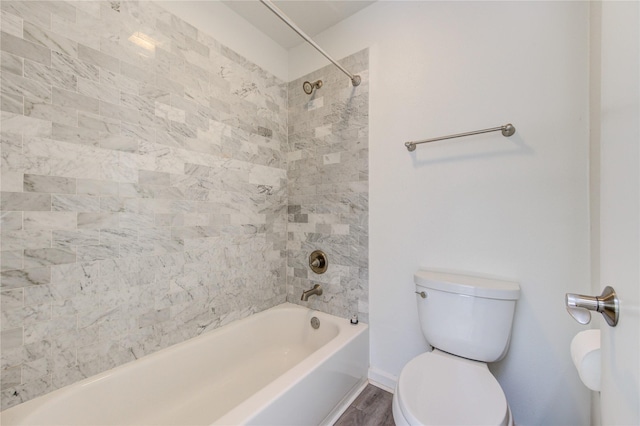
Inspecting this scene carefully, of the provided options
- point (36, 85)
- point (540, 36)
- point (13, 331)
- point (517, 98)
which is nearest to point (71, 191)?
point (36, 85)

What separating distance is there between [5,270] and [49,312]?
Result: 23 cm

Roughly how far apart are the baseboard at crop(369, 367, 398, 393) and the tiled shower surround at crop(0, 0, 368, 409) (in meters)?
0.37

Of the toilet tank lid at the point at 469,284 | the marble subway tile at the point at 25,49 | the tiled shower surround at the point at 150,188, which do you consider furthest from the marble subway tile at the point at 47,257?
the toilet tank lid at the point at 469,284

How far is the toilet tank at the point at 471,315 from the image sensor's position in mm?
1183

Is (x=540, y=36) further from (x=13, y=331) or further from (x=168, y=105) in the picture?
(x=13, y=331)

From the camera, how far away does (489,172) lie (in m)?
→ 1.33

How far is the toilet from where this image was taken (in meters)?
0.94

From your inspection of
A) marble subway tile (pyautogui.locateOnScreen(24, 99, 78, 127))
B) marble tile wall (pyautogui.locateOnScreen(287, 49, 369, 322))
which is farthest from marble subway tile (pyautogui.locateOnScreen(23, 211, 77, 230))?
marble tile wall (pyautogui.locateOnScreen(287, 49, 369, 322))

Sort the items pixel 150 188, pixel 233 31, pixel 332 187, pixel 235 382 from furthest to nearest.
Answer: pixel 332 187
pixel 233 31
pixel 235 382
pixel 150 188

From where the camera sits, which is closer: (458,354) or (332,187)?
(458,354)

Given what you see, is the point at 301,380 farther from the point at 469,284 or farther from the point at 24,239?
the point at 24,239

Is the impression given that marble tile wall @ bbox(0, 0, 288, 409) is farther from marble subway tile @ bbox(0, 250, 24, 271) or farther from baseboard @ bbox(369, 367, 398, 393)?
baseboard @ bbox(369, 367, 398, 393)

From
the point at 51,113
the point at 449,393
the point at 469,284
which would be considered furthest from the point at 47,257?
the point at 469,284

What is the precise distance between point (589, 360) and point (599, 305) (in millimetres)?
382
